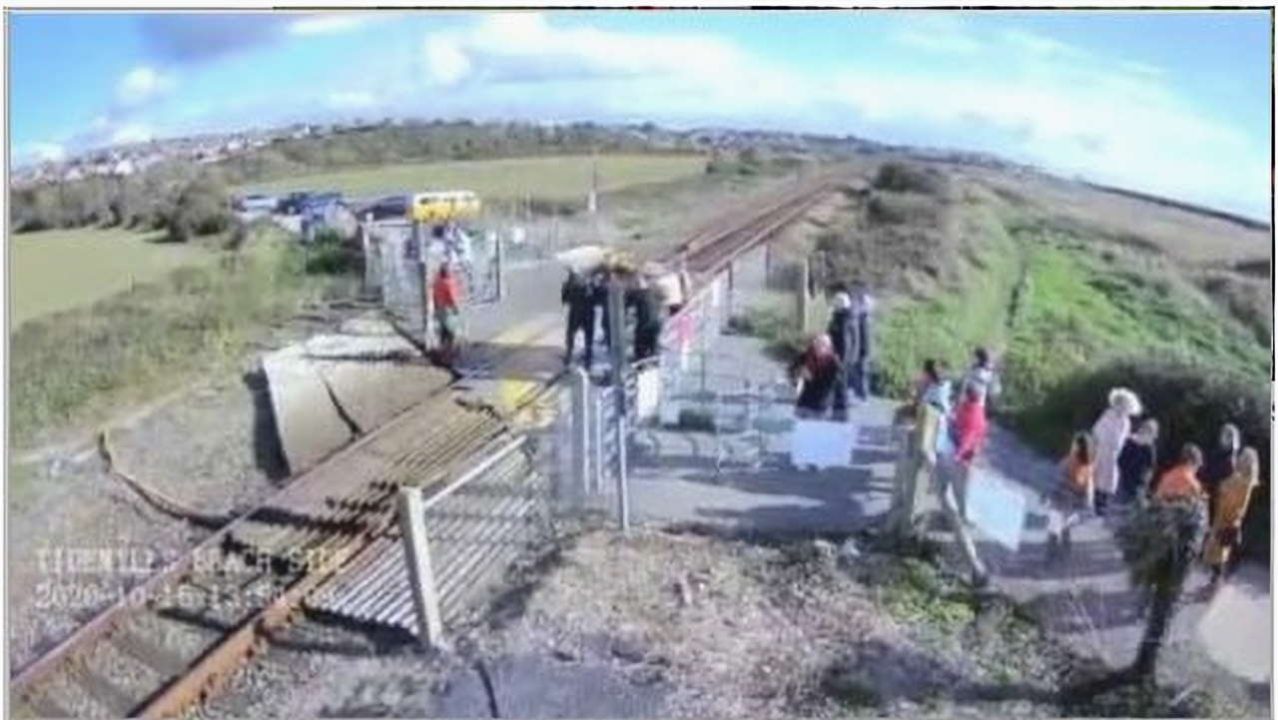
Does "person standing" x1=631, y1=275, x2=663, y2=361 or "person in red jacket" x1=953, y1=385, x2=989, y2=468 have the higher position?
"person standing" x1=631, y1=275, x2=663, y2=361

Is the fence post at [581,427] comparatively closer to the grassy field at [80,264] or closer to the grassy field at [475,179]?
the grassy field at [475,179]

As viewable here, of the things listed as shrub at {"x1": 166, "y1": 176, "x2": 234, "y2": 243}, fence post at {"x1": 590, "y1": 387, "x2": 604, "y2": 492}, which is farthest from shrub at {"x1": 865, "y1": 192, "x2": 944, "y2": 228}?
shrub at {"x1": 166, "y1": 176, "x2": 234, "y2": 243}

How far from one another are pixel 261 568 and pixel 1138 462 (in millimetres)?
1687

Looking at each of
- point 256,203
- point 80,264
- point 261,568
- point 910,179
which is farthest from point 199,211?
point 910,179

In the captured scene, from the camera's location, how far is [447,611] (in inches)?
148

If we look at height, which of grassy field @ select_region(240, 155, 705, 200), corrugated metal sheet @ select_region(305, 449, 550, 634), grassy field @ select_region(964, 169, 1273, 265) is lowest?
corrugated metal sheet @ select_region(305, 449, 550, 634)

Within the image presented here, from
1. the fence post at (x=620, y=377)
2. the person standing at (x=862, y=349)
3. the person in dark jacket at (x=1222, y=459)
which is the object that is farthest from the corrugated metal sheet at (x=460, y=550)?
the person in dark jacket at (x=1222, y=459)

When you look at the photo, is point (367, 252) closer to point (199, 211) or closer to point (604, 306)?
point (199, 211)

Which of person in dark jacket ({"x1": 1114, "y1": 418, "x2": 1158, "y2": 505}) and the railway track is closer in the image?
the railway track

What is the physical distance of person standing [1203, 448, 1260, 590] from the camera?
3.75 metres

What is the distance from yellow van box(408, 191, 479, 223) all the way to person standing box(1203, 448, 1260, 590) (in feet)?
5.03

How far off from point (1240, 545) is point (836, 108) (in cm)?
115

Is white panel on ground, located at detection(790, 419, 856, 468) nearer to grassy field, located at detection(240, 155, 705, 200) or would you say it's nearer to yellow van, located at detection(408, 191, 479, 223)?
grassy field, located at detection(240, 155, 705, 200)

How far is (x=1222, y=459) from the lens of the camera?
12.3ft
